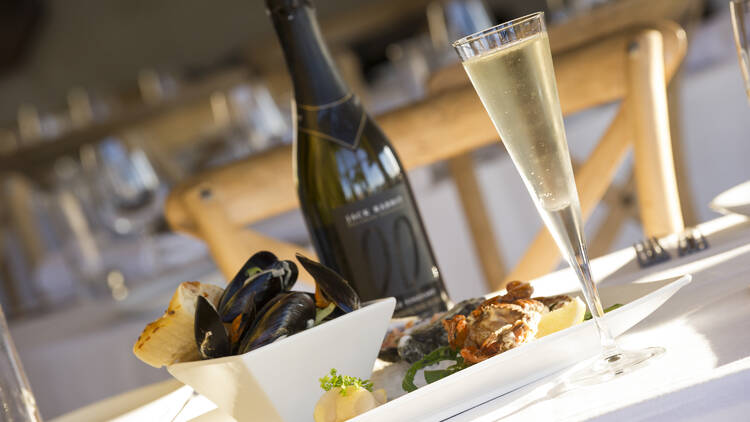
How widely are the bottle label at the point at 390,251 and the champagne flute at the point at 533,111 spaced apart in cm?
30

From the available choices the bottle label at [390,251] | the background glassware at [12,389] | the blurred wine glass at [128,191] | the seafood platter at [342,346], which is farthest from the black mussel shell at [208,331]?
the blurred wine glass at [128,191]

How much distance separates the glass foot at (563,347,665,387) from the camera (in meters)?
0.49

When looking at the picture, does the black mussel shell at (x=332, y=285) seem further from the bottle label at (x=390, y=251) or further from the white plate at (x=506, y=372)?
the bottle label at (x=390, y=251)

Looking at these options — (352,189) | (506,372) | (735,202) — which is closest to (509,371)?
(506,372)

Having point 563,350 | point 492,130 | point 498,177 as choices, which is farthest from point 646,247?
point 498,177

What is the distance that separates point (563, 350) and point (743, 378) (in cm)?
13

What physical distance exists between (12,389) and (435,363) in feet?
0.91

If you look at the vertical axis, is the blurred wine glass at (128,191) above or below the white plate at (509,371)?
above

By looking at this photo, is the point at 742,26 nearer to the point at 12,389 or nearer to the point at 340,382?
the point at 340,382

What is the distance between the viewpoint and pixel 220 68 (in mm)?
8023

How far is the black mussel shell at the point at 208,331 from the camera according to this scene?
56cm

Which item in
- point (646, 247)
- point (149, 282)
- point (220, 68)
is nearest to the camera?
point (646, 247)

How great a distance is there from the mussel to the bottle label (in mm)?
244

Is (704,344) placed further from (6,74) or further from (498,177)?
(6,74)
